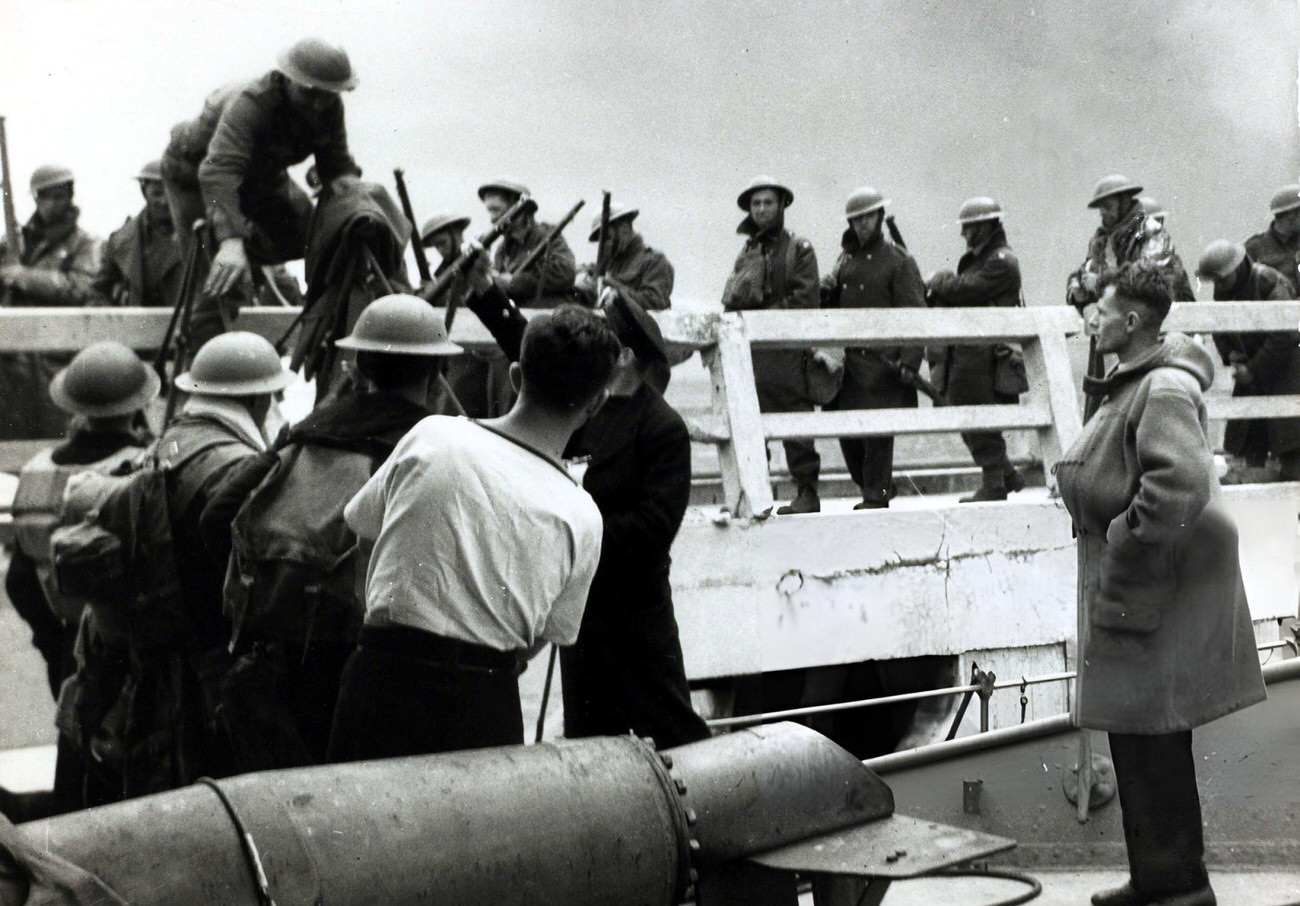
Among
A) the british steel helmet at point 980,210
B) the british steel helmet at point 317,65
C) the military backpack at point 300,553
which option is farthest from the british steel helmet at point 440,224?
the british steel helmet at point 980,210

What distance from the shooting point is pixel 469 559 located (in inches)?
99.7

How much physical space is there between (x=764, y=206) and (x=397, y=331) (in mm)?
1098

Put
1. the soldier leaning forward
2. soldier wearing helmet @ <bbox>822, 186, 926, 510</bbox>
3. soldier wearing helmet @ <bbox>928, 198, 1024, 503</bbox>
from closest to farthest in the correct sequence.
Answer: the soldier leaning forward, soldier wearing helmet @ <bbox>928, 198, 1024, 503</bbox>, soldier wearing helmet @ <bbox>822, 186, 926, 510</bbox>

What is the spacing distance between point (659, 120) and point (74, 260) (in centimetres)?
142

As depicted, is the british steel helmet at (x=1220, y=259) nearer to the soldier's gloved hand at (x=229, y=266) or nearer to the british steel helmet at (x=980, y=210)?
the british steel helmet at (x=980, y=210)

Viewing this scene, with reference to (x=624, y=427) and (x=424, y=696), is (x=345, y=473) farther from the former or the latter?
(x=424, y=696)

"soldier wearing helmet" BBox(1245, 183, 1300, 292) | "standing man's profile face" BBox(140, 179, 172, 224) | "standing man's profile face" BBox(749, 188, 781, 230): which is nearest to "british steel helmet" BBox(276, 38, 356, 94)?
"standing man's profile face" BBox(140, 179, 172, 224)

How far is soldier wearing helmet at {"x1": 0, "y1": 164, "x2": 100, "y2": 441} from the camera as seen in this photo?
10.2 feet

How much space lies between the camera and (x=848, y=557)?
3.96 m

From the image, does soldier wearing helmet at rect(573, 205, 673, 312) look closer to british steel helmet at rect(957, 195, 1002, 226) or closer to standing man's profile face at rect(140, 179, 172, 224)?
british steel helmet at rect(957, 195, 1002, 226)

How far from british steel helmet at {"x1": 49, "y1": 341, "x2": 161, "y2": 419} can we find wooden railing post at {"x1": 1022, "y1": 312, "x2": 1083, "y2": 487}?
8.08ft

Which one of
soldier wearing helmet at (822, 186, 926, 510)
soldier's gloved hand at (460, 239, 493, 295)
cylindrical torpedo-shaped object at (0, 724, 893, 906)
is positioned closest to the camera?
cylindrical torpedo-shaped object at (0, 724, 893, 906)

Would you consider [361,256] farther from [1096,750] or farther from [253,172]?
[1096,750]

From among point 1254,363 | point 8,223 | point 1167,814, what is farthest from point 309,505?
point 1254,363
